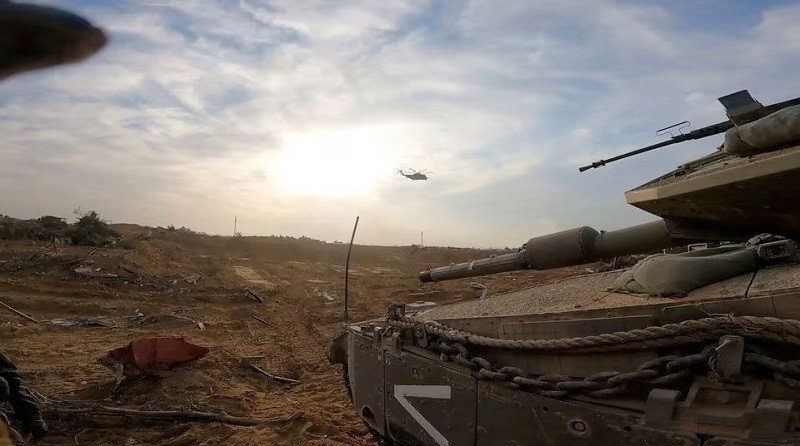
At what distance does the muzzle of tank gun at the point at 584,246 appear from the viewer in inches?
158

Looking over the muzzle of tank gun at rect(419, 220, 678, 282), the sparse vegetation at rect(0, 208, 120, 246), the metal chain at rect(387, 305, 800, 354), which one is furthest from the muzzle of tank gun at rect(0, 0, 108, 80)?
the sparse vegetation at rect(0, 208, 120, 246)

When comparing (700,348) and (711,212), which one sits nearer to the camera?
(700,348)

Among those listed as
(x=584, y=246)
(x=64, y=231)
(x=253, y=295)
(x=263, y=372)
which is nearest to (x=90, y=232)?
(x=64, y=231)

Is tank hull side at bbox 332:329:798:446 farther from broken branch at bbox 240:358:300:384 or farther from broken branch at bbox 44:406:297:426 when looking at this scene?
broken branch at bbox 240:358:300:384

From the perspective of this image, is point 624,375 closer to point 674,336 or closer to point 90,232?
point 674,336

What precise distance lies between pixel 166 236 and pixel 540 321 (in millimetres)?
26226

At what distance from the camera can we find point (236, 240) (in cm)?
2898

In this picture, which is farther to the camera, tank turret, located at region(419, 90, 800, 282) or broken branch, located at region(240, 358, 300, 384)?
broken branch, located at region(240, 358, 300, 384)

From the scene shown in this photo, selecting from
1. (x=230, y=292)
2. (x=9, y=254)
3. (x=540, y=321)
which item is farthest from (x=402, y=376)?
(x=9, y=254)

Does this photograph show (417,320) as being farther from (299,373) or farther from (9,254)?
→ (9,254)

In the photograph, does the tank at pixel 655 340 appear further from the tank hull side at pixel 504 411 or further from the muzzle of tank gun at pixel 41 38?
the muzzle of tank gun at pixel 41 38

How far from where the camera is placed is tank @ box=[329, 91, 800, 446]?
2.53 m

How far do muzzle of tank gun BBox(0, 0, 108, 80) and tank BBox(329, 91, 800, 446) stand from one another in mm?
2288

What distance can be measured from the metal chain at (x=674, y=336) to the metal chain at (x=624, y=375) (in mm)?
68
